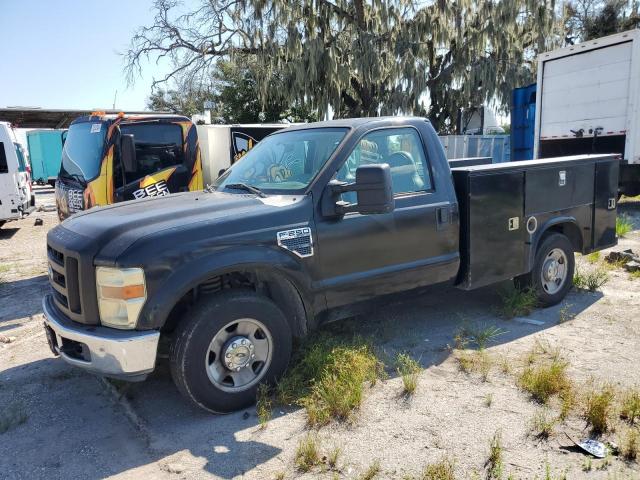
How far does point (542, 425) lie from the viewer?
3.15 m

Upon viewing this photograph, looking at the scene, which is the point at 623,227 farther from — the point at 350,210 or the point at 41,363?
the point at 41,363

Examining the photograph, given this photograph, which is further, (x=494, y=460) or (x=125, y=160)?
(x=125, y=160)

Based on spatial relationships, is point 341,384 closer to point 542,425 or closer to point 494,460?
point 494,460

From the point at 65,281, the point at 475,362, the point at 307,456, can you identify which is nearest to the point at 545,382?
the point at 475,362

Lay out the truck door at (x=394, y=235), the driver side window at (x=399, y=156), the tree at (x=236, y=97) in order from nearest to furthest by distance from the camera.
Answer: the truck door at (x=394, y=235) < the driver side window at (x=399, y=156) < the tree at (x=236, y=97)

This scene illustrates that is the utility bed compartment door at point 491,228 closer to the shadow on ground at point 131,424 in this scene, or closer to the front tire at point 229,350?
the shadow on ground at point 131,424

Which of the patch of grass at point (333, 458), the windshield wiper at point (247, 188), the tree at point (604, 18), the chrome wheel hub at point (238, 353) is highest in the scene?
the tree at point (604, 18)

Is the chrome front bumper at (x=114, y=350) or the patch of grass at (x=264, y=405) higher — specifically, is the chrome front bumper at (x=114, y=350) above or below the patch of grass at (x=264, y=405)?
above

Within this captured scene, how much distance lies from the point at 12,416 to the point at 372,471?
250 centimetres

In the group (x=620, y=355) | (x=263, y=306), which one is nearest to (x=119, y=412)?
(x=263, y=306)

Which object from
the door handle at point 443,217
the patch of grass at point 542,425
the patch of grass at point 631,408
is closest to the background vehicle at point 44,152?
the door handle at point 443,217

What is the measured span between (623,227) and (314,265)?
7.16 meters

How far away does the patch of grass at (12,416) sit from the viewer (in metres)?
3.46

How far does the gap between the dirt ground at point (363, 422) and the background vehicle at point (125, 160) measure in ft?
8.43
